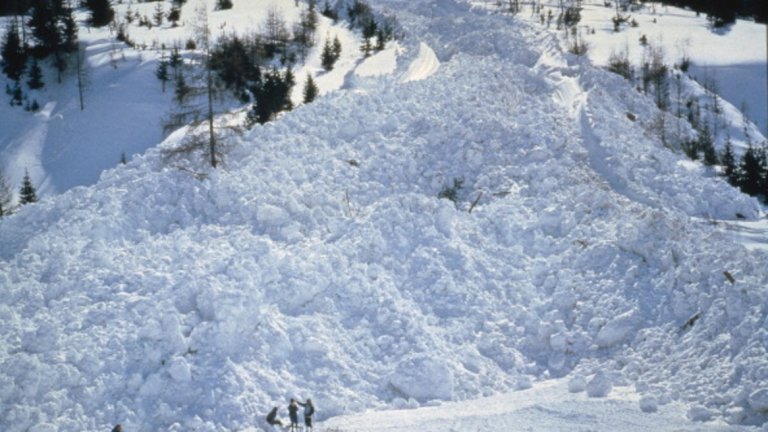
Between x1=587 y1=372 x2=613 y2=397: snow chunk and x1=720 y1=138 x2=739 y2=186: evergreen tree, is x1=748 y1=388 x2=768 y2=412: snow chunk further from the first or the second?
x1=720 y1=138 x2=739 y2=186: evergreen tree

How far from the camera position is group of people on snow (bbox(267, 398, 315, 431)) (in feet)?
38.9

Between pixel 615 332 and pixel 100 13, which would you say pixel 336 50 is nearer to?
pixel 100 13

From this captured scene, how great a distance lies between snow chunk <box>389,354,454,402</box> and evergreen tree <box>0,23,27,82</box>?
26.1 metres

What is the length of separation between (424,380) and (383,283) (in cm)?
272

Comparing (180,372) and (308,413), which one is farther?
(180,372)

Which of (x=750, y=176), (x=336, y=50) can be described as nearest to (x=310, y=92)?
(x=336, y=50)

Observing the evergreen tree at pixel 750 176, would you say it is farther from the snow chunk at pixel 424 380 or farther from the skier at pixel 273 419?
the skier at pixel 273 419

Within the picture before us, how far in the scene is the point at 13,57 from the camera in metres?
31.3

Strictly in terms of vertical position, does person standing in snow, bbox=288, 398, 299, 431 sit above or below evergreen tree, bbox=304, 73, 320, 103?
below

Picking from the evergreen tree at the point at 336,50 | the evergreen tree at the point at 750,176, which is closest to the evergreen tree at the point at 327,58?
the evergreen tree at the point at 336,50

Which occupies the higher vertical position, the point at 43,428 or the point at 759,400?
the point at 759,400

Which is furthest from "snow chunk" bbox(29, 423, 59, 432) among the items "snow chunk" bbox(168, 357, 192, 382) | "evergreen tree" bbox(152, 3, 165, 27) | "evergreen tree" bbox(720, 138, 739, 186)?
"evergreen tree" bbox(152, 3, 165, 27)

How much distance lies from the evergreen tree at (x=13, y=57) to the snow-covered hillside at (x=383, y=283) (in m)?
15.9

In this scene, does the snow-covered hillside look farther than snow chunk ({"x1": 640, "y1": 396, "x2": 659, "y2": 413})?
Yes
